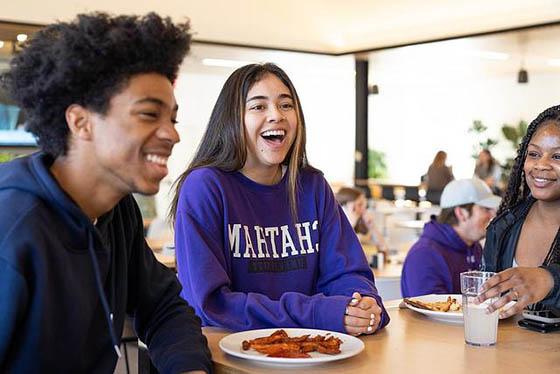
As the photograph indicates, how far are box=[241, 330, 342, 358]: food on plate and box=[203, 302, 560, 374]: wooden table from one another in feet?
0.12

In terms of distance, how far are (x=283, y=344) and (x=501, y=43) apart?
8.79 m

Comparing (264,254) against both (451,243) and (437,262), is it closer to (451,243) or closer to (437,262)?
(437,262)

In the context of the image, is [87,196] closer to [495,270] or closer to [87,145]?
[87,145]

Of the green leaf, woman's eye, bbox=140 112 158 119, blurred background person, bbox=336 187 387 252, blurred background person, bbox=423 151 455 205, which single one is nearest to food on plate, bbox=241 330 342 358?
woman's eye, bbox=140 112 158 119

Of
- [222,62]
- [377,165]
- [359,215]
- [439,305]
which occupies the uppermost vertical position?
[222,62]

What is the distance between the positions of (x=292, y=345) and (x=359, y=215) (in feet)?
12.8

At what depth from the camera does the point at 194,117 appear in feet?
41.0

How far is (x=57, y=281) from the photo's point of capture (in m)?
1.52

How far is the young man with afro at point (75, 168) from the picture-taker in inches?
58.4

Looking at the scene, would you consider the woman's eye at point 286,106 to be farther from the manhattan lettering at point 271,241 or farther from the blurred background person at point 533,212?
the blurred background person at point 533,212

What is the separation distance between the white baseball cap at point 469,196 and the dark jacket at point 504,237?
1082 millimetres

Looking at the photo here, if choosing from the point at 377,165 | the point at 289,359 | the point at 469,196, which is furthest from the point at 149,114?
the point at 377,165

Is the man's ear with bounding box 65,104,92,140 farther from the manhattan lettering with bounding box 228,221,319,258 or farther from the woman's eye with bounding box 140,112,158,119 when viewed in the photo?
the manhattan lettering with bounding box 228,221,319,258

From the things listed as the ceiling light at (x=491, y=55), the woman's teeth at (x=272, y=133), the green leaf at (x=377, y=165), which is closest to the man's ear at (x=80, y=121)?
the woman's teeth at (x=272, y=133)
